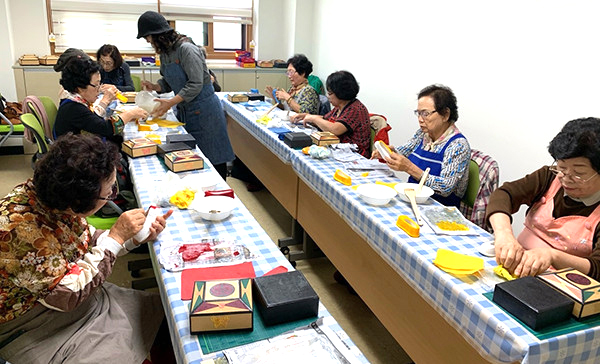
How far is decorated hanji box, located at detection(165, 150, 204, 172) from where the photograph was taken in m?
2.27

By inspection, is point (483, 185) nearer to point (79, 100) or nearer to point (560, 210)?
point (560, 210)

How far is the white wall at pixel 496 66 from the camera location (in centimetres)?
253

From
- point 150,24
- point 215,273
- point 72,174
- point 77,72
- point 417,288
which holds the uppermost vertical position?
point 150,24

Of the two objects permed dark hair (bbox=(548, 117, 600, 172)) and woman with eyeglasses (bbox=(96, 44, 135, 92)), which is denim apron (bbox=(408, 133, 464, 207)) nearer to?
permed dark hair (bbox=(548, 117, 600, 172))

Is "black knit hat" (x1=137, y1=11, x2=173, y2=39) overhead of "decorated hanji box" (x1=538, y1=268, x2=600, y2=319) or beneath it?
overhead

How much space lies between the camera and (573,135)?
1479mm

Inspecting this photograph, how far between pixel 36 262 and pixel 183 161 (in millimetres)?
1099

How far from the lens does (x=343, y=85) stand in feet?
10.1

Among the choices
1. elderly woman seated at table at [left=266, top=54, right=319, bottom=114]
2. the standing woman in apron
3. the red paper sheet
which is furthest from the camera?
elderly woman seated at table at [left=266, top=54, right=319, bottom=114]

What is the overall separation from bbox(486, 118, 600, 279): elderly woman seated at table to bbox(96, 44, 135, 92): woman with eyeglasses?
12.5 feet

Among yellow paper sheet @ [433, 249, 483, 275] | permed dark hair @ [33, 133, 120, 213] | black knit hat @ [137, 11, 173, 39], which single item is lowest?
yellow paper sheet @ [433, 249, 483, 275]

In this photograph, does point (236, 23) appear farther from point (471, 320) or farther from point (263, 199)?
point (471, 320)

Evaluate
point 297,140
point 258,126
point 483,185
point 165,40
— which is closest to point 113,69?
point 165,40

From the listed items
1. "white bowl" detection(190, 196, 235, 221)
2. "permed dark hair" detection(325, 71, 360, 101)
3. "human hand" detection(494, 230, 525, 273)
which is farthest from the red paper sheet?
"permed dark hair" detection(325, 71, 360, 101)
